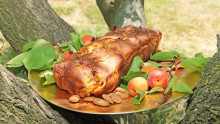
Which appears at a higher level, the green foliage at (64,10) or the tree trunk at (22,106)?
the tree trunk at (22,106)

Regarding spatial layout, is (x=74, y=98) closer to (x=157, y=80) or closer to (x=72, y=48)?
(x=157, y=80)

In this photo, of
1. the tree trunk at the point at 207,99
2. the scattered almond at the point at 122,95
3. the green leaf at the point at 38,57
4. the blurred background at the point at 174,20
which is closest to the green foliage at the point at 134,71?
the scattered almond at the point at 122,95

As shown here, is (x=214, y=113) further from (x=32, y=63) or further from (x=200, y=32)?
(x=200, y=32)

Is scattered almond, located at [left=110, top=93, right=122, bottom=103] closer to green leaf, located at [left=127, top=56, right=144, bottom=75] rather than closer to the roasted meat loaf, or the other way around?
the roasted meat loaf

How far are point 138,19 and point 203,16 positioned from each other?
6.01 m

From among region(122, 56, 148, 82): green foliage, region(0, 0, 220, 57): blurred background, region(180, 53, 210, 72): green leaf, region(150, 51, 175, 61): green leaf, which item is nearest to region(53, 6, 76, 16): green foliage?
region(0, 0, 220, 57): blurred background

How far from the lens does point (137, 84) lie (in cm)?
190

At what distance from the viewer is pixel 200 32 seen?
8.05 metres

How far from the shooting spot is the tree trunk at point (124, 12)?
380cm

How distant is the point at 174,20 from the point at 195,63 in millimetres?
6969

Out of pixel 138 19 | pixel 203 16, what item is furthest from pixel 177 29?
pixel 138 19

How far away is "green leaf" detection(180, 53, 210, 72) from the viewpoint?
2.14 meters

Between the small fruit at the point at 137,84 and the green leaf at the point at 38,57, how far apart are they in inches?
30.9

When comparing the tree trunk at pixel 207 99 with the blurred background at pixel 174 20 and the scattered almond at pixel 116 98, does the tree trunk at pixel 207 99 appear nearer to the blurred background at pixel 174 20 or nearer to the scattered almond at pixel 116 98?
the scattered almond at pixel 116 98
